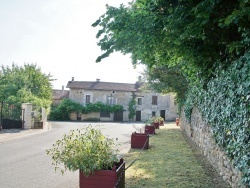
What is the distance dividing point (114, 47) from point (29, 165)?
468 centimetres

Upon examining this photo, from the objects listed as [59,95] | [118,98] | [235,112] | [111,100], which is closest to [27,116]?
[235,112]

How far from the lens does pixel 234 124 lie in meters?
5.09

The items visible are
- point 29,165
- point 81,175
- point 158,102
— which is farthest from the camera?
point 158,102

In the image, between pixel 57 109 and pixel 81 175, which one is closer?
pixel 81 175

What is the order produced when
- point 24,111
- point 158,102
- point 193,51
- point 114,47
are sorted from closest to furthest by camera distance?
point 114,47 < point 193,51 < point 24,111 < point 158,102

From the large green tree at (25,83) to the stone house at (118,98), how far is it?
39.6 feet

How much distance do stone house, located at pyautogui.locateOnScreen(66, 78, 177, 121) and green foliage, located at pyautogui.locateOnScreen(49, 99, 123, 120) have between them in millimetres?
1079

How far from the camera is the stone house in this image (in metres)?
46.4

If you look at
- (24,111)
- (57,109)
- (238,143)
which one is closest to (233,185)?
(238,143)

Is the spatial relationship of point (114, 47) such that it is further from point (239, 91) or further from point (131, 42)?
point (239, 91)

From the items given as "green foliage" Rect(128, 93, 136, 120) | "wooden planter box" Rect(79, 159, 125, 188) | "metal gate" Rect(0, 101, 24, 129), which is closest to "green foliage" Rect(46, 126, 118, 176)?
"wooden planter box" Rect(79, 159, 125, 188)

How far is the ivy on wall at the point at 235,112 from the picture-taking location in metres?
4.41

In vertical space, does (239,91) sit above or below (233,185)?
above

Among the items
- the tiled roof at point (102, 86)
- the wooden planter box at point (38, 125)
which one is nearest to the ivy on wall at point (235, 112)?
the wooden planter box at point (38, 125)
